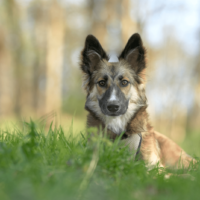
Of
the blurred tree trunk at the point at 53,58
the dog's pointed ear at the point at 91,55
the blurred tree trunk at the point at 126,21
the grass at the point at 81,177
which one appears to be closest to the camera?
the grass at the point at 81,177

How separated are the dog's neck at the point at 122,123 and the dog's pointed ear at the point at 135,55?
74cm

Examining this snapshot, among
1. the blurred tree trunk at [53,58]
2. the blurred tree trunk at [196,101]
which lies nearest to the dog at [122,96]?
the blurred tree trunk at [53,58]

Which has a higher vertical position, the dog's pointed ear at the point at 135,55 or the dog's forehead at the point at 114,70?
the dog's pointed ear at the point at 135,55

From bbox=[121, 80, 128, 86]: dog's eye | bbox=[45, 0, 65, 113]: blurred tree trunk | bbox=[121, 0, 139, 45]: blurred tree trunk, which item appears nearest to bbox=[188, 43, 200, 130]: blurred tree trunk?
bbox=[121, 0, 139, 45]: blurred tree trunk

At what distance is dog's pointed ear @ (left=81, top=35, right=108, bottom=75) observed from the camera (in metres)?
Answer: 4.03

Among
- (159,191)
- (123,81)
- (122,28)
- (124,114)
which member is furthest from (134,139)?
(122,28)

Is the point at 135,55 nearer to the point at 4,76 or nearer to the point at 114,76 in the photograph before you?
the point at 114,76

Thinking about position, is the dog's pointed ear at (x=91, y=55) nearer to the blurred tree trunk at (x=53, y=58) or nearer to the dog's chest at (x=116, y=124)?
the dog's chest at (x=116, y=124)

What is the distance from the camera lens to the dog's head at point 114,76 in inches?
151

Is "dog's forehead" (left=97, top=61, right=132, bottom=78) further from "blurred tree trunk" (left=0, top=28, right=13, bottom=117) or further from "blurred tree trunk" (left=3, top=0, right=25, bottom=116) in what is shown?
"blurred tree trunk" (left=3, top=0, right=25, bottom=116)

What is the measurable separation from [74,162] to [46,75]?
9.31m

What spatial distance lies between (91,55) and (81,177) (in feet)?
8.08

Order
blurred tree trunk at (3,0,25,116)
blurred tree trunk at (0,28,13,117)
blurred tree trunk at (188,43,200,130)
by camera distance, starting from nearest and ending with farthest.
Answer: blurred tree trunk at (0,28,13,117), blurred tree trunk at (188,43,200,130), blurred tree trunk at (3,0,25,116)

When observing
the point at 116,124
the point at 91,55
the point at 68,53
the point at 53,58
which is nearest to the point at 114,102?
the point at 116,124
